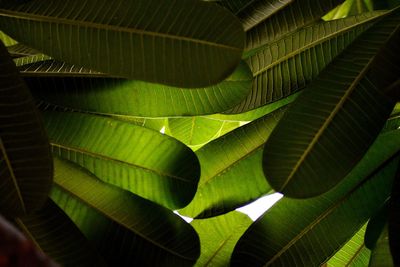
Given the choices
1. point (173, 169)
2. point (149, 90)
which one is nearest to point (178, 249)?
point (173, 169)

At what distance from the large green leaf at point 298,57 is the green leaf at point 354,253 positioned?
377mm

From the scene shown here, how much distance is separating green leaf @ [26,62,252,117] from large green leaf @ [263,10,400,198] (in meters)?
0.15

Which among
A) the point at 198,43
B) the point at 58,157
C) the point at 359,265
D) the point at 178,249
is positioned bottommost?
the point at 359,265

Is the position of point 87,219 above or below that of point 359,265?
above

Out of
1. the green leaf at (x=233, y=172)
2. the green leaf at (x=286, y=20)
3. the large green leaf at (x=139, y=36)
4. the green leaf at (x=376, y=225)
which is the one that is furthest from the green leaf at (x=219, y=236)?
the large green leaf at (x=139, y=36)

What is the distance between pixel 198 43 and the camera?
711 millimetres

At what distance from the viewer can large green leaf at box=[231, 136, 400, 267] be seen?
0.97m

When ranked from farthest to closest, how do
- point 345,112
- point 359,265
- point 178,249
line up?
point 359,265 → point 178,249 → point 345,112

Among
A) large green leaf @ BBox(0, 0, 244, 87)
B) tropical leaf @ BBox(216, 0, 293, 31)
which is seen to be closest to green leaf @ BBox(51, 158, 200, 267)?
large green leaf @ BBox(0, 0, 244, 87)

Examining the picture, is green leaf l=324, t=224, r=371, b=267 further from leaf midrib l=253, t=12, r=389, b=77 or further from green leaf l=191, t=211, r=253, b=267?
leaf midrib l=253, t=12, r=389, b=77

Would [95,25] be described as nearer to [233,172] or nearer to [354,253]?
[233,172]

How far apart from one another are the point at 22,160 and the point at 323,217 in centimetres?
52

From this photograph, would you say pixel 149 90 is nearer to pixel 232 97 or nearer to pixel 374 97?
pixel 232 97

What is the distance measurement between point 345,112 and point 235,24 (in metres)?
0.21
